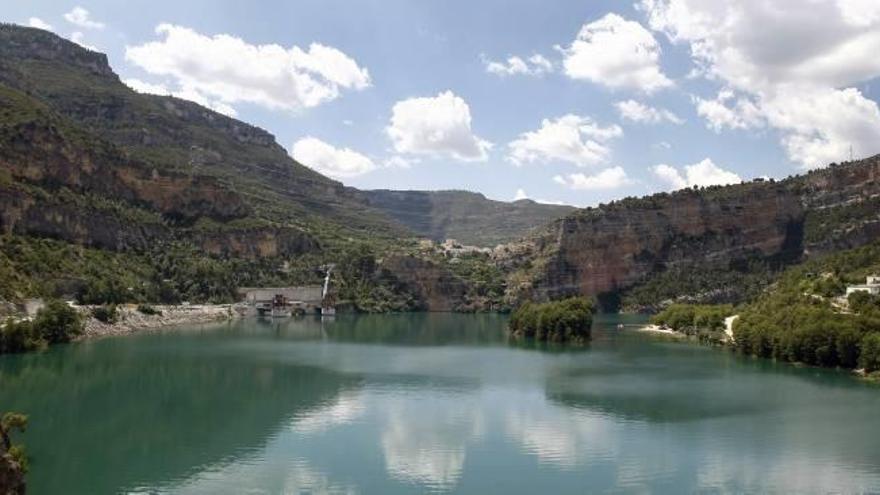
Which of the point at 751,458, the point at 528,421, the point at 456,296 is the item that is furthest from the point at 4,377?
the point at 456,296

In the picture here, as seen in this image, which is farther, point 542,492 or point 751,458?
point 751,458

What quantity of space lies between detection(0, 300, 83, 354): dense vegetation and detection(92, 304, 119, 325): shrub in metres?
5.38

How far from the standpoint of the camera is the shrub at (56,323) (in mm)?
63406

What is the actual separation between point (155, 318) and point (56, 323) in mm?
23497

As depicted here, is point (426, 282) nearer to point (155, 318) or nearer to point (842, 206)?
point (155, 318)

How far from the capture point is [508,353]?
71750 millimetres

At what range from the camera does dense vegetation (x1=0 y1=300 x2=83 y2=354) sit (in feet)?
193

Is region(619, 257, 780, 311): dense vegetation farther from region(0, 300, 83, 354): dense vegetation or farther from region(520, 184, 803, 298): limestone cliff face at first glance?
region(0, 300, 83, 354): dense vegetation

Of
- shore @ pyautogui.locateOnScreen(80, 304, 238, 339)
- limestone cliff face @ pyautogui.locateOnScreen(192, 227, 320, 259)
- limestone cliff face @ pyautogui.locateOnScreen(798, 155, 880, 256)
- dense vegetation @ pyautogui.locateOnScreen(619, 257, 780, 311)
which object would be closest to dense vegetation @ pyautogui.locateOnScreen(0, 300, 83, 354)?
shore @ pyautogui.locateOnScreen(80, 304, 238, 339)

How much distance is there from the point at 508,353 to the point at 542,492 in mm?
44718

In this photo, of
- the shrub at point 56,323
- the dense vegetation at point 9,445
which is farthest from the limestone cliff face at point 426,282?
the dense vegetation at point 9,445

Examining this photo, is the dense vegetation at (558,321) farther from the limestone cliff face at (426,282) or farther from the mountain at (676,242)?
the limestone cliff face at (426,282)

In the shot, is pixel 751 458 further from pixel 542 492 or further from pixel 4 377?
pixel 4 377

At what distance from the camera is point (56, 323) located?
64.9 m
